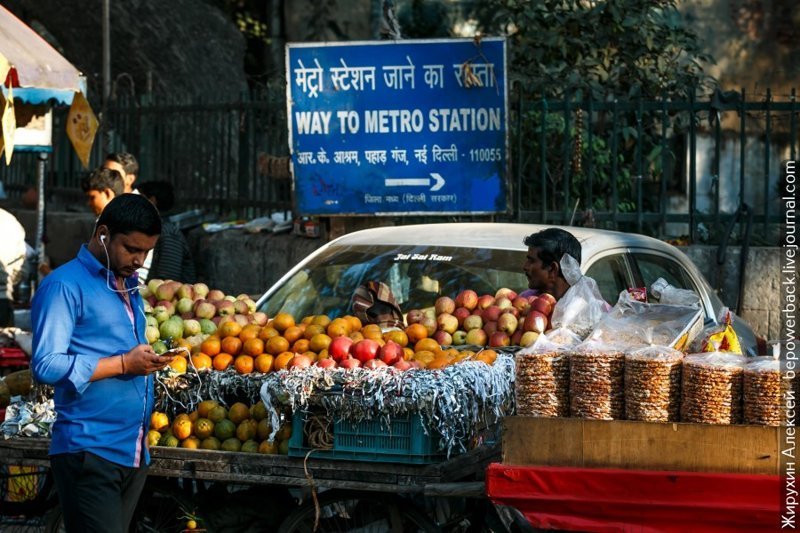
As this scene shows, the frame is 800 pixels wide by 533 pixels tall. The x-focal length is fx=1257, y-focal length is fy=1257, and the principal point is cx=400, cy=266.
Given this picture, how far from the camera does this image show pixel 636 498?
4.68 metres

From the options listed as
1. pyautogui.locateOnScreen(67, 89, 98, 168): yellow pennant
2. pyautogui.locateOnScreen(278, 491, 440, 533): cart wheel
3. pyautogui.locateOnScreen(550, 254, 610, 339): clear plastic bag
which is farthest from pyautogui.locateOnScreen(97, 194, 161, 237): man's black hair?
pyautogui.locateOnScreen(67, 89, 98, 168): yellow pennant

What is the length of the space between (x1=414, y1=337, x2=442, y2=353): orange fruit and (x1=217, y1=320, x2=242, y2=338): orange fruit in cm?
89

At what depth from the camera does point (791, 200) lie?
10.6 m

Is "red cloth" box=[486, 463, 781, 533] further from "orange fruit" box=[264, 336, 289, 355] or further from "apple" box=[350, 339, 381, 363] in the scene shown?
"orange fruit" box=[264, 336, 289, 355]

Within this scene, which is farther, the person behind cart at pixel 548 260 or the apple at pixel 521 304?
the person behind cart at pixel 548 260

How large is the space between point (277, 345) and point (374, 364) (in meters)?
0.59

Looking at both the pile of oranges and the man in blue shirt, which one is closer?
the man in blue shirt

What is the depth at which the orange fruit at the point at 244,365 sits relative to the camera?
595 centimetres

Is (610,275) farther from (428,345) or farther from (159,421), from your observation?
(159,421)

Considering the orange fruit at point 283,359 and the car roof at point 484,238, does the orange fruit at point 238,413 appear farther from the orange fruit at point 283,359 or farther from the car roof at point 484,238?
the car roof at point 484,238

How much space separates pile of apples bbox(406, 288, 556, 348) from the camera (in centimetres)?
624

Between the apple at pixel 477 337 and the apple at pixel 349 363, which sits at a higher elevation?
the apple at pixel 477 337

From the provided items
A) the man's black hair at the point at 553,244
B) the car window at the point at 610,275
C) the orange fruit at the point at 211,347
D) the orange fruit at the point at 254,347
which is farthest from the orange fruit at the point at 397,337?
the car window at the point at 610,275

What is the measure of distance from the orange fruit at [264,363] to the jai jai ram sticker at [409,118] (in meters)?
4.54
